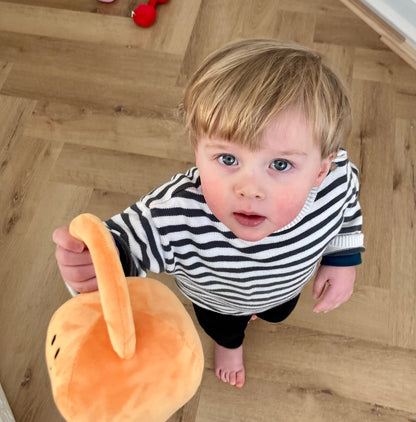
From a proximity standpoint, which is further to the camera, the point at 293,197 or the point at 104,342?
the point at 293,197

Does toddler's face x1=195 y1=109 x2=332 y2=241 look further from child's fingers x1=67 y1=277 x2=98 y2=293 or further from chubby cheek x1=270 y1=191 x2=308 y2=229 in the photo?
child's fingers x1=67 y1=277 x2=98 y2=293

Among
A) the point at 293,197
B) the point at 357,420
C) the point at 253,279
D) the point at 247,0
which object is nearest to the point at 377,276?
the point at 357,420

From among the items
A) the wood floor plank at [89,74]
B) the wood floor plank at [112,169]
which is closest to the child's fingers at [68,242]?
the wood floor plank at [112,169]

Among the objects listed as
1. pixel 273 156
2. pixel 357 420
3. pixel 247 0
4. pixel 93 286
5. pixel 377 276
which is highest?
pixel 273 156

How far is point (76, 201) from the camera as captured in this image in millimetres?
1172

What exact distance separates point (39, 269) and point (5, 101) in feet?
1.69

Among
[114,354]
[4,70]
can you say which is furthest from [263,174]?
[4,70]

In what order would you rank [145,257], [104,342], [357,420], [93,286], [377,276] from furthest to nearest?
[377,276] < [357,420] < [145,257] < [93,286] < [104,342]

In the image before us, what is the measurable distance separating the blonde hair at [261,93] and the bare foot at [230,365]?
51cm

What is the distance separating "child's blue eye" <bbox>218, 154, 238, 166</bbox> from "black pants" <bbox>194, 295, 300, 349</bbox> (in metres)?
0.36

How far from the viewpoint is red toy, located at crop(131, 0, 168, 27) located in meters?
1.43

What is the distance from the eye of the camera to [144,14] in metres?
1.43

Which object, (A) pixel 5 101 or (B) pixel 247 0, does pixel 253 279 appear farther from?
(B) pixel 247 0

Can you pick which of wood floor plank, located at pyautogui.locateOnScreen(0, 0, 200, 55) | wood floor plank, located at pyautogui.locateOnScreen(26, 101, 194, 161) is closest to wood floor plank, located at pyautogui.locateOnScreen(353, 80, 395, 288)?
wood floor plank, located at pyautogui.locateOnScreen(26, 101, 194, 161)
